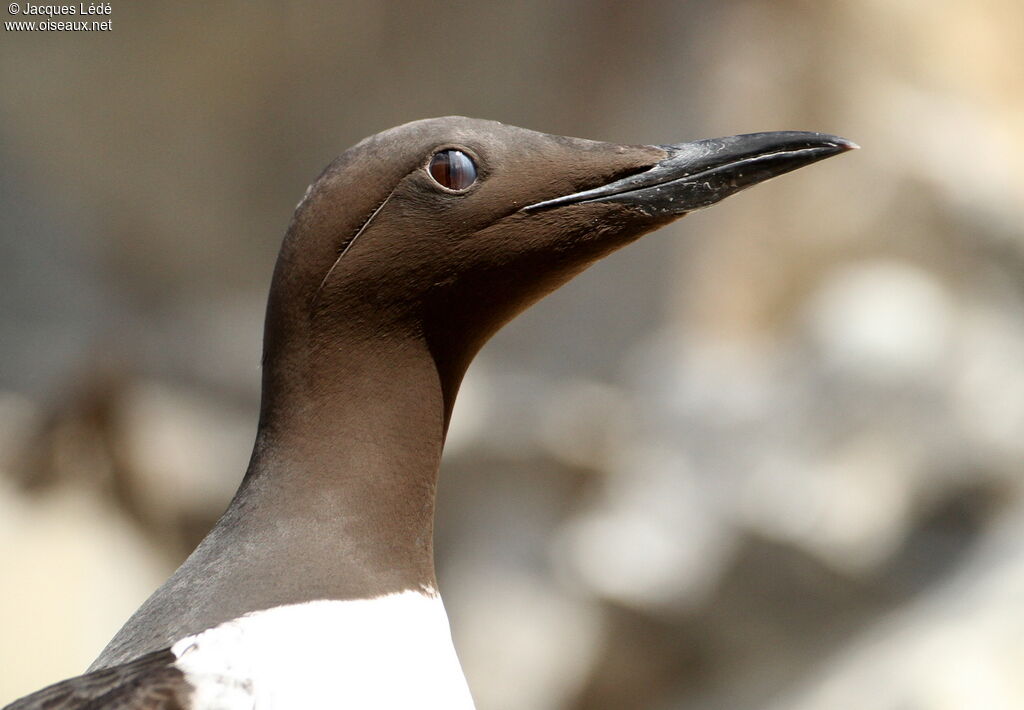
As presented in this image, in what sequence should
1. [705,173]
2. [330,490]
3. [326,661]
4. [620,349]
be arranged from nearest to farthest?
[326,661] → [330,490] → [705,173] → [620,349]

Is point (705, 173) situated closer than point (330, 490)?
No

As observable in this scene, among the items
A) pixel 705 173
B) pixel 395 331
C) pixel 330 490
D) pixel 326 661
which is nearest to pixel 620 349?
pixel 705 173

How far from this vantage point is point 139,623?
210 cm

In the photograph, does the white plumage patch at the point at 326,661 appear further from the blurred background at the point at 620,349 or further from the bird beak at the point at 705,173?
the blurred background at the point at 620,349

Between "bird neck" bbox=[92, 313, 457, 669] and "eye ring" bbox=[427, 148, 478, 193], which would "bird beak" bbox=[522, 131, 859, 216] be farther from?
"bird neck" bbox=[92, 313, 457, 669]

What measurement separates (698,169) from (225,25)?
563 cm

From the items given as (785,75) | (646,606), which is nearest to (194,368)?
(646,606)

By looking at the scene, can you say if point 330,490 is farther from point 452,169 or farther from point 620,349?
point 620,349

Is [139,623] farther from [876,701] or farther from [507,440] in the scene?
[507,440]

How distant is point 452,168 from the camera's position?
222cm

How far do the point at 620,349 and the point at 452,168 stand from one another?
7.16 metres

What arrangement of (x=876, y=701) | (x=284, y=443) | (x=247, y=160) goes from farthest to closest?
(x=247, y=160)
(x=876, y=701)
(x=284, y=443)

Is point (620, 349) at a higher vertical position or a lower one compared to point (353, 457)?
higher

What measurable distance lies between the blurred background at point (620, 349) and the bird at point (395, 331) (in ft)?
16.8
